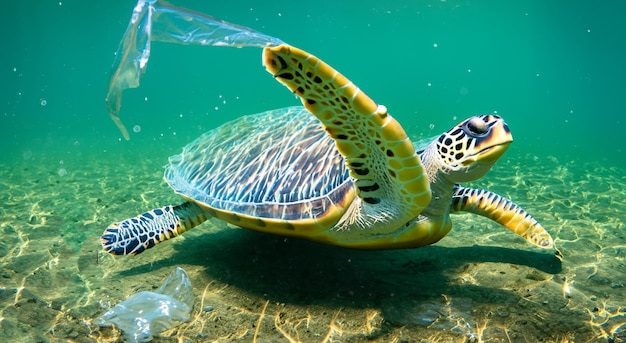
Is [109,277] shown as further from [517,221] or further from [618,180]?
[618,180]

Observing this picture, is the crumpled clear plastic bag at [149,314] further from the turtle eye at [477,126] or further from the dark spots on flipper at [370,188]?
the turtle eye at [477,126]

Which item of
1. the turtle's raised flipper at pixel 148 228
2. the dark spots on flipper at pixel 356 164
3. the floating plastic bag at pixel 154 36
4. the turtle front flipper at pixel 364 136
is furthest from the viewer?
the turtle's raised flipper at pixel 148 228

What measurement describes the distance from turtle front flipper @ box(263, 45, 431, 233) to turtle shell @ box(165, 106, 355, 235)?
313 millimetres

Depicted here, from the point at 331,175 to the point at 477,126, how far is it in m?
1.06

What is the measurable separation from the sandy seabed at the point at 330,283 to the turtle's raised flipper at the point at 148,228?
0.66ft

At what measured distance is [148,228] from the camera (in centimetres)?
371

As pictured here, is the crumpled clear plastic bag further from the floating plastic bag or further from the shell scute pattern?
the floating plastic bag

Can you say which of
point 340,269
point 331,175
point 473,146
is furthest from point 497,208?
point 331,175

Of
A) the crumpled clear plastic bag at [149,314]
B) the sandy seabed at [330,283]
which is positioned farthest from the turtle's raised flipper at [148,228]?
the crumpled clear plastic bag at [149,314]

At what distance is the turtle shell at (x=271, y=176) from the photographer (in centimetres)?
270

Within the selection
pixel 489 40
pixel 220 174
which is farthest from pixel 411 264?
pixel 489 40

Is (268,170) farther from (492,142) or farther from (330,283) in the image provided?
(492,142)

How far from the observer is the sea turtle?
183cm

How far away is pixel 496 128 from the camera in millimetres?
2244
